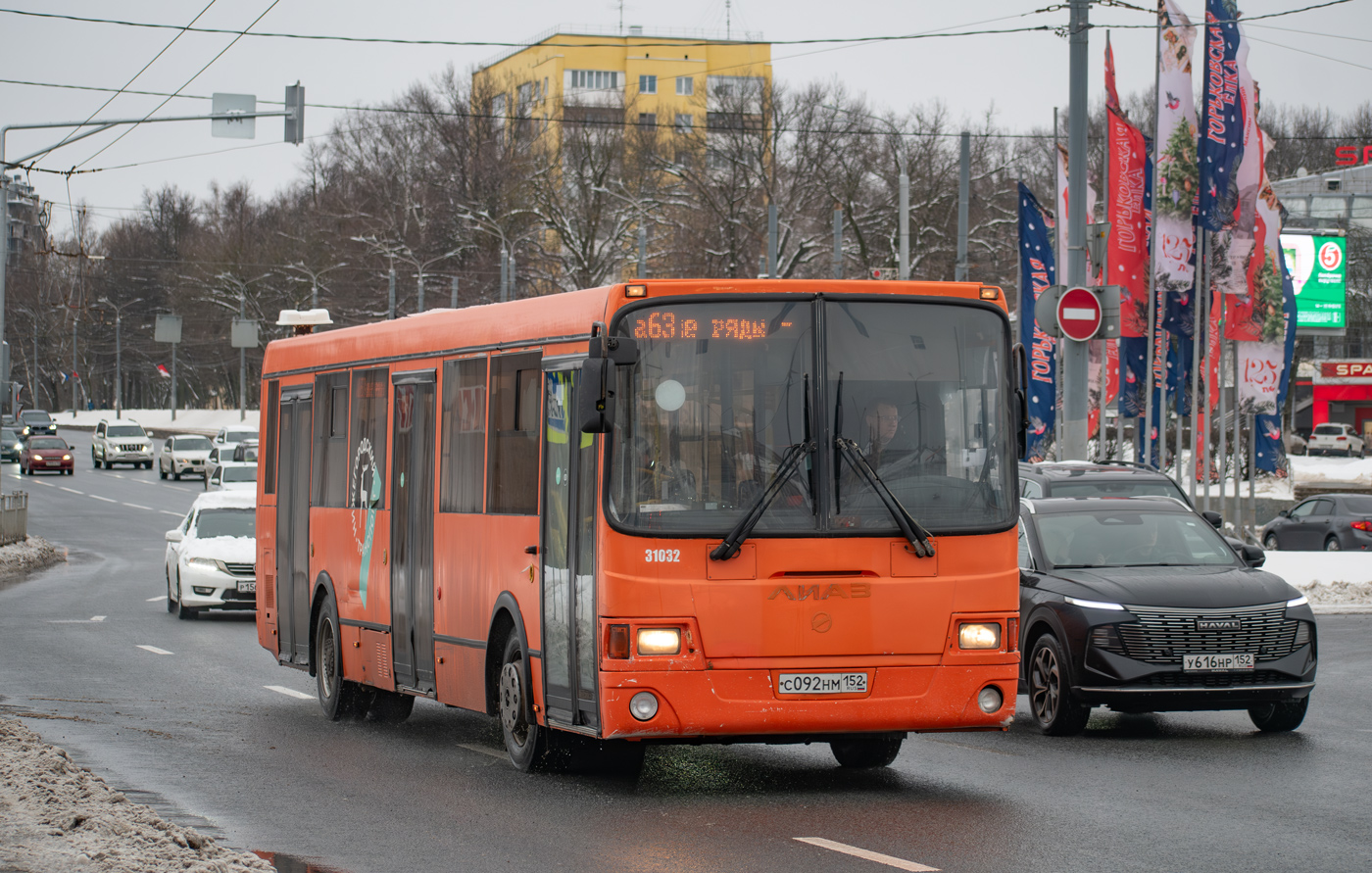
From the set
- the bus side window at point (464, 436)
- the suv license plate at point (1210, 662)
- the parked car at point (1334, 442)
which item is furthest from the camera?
the parked car at point (1334, 442)

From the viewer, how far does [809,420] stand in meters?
9.44

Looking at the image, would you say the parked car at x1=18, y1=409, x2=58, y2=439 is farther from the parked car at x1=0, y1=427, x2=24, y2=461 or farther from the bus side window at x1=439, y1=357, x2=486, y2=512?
the bus side window at x1=439, y1=357, x2=486, y2=512

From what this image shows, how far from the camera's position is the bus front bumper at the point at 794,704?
9203 millimetres

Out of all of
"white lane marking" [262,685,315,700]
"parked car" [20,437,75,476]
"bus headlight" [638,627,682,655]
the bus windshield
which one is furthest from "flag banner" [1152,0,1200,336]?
"parked car" [20,437,75,476]

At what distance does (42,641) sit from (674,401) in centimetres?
1331

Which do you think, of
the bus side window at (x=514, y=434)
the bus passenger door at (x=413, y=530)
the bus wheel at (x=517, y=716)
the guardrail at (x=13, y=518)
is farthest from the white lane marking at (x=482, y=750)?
the guardrail at (x=13, y=518)

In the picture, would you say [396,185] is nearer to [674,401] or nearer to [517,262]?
[517,262]

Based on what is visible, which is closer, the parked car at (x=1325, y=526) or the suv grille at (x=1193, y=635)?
the suv grille at (x=1193, y=635)

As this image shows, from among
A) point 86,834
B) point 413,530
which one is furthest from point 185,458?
point 86,834

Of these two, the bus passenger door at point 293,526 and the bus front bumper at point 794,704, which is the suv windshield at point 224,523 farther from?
the bus front bumper at point 794,704

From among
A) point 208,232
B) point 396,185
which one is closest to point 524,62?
point 208,232

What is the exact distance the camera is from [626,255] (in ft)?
234

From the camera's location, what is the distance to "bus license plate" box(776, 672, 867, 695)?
9.30m

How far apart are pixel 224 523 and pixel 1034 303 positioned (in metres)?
15.8
